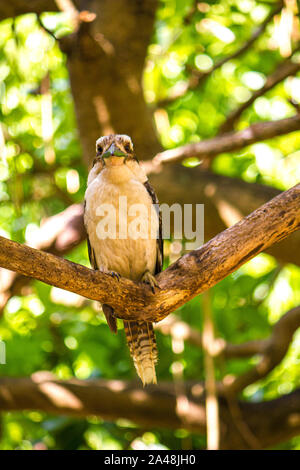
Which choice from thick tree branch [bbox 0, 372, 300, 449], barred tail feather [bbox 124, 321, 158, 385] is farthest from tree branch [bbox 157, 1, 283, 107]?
thick tree branch [bbox 0, 372, 300, 449]

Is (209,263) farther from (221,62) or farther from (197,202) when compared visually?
(221,62)

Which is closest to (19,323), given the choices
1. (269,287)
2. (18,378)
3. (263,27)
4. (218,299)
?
(18,378)

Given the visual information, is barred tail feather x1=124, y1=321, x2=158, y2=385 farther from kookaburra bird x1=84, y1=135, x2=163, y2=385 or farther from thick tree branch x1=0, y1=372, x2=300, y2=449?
thick tree branch x1=0, y1=372, x2=300, y2=449

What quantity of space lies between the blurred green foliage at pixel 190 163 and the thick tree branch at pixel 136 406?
30 centimetres

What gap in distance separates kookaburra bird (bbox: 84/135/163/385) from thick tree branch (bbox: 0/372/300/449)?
36.5 inches

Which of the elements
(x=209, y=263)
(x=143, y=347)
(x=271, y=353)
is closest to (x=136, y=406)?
(x=143, y=347)

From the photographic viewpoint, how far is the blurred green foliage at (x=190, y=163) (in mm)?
4766

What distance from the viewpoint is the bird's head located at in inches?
131

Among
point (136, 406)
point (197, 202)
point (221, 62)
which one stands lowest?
point (136, 406)

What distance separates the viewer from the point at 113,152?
3.30 m

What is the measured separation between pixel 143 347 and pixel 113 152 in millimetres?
1246

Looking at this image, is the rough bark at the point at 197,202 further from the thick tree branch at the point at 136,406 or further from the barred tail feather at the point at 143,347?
the barred tail feather at the point at 143,347
